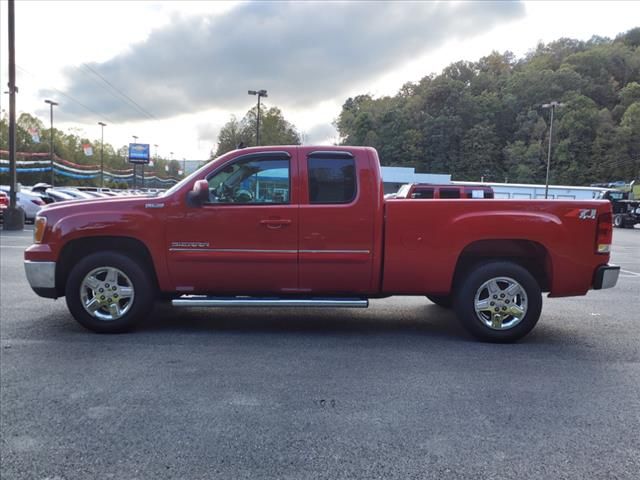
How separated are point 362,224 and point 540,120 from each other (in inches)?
3382

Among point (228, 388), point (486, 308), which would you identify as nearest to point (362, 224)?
point (486, 308)

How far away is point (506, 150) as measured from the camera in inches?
3223

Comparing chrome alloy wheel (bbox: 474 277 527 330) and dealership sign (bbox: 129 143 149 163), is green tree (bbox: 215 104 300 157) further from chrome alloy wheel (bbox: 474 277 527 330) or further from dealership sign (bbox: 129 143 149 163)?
chrome alloy wheel (bbox: 474 277 527 330)

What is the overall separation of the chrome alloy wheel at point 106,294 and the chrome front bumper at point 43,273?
1.19 ft

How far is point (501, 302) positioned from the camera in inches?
204

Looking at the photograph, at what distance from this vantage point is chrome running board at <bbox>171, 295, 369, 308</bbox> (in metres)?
5.15

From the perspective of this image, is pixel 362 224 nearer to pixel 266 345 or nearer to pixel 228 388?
pixel 266 345

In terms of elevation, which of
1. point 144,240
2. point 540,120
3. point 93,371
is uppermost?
point 540,120

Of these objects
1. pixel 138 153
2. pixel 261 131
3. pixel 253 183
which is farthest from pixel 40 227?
pixel 138 153

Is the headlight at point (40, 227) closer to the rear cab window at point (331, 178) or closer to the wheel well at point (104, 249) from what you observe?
the wheel well at point (104, 249)

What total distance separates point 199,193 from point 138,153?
66.0m

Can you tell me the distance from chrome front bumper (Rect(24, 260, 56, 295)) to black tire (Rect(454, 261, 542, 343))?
437 cm

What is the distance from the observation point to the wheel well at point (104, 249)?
544 cm

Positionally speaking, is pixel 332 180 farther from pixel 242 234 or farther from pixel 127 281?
pixel 127 281
